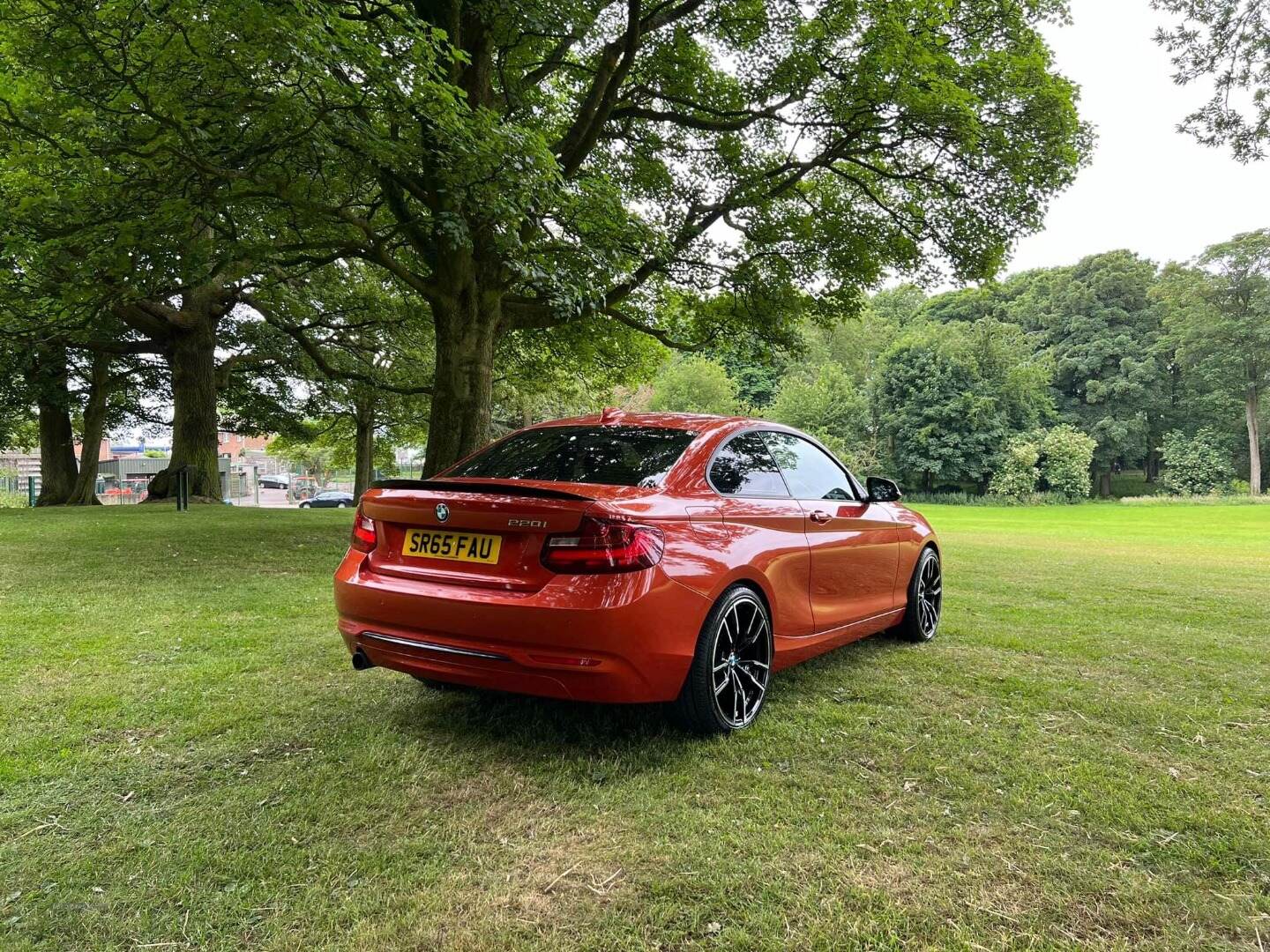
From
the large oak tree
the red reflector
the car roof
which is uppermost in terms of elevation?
the large oak tree

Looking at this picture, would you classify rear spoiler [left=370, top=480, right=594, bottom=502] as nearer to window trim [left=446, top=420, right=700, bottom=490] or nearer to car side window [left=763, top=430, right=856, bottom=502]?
window trim [left=446, top=420, right=700, bottom=490]

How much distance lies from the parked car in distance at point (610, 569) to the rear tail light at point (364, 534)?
0.4 inches

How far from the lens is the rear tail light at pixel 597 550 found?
2867 mm

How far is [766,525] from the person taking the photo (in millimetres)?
3609

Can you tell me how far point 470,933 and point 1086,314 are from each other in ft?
208

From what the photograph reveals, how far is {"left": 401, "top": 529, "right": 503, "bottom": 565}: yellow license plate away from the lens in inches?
119

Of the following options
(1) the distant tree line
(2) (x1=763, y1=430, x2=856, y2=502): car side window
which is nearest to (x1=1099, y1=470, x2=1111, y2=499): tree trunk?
(1) the distant tree line

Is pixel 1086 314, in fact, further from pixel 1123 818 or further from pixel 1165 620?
pixel 1123 818

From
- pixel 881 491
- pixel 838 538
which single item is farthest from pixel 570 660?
pixel 881 491

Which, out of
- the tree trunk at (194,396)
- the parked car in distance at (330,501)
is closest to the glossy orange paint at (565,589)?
the tree trunk at (194,396)

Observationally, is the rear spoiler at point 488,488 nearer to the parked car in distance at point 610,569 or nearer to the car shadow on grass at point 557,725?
the parked car in distance at point 610,569

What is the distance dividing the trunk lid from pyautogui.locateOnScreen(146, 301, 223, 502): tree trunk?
628 inches

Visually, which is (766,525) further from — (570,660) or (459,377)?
(459,377)

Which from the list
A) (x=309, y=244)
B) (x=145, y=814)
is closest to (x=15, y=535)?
(x=309, y=244)
